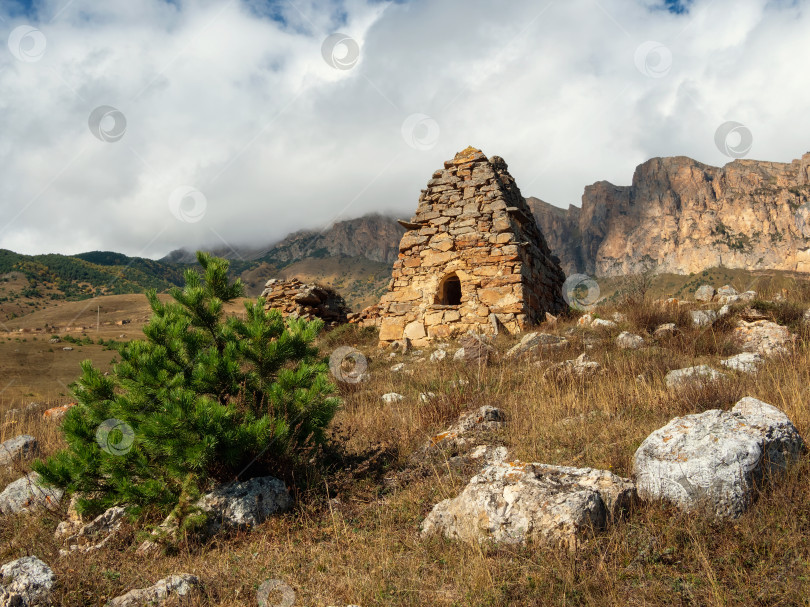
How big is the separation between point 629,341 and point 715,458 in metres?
4.60

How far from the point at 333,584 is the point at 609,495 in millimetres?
1522

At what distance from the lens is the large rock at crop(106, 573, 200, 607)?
2223mm

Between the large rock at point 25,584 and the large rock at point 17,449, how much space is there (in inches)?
147

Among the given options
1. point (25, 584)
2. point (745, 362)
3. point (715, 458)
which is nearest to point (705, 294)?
point (745, 362)

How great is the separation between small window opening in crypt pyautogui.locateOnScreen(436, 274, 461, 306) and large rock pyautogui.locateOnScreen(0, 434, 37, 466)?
7541mm

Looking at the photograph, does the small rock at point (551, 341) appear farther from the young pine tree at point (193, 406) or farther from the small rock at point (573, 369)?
the young pine tree at point (193, 406)

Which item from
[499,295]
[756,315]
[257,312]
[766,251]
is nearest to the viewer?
[257,312]

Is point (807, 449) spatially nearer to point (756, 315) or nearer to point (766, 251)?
point (756, 315)

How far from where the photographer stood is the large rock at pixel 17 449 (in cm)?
534

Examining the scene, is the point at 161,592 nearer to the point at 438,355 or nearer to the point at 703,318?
the point at 438,355

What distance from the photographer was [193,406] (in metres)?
3.06

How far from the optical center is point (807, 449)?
281cm

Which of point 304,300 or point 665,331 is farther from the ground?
point 304,300

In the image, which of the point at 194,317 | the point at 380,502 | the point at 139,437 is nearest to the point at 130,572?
the point at 139,437
